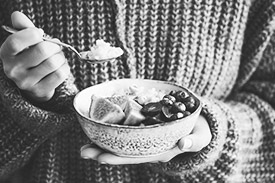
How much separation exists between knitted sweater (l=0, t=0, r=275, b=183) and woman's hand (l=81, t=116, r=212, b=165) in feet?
0.17

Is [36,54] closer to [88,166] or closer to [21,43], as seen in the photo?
[21,43]

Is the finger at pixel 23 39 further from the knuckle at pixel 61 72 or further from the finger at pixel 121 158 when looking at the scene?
the finger at pixel 121 158

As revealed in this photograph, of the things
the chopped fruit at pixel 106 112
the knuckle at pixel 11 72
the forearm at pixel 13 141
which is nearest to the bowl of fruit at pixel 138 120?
the chopped fruit at pixel 106 112

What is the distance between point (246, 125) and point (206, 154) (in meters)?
0.21

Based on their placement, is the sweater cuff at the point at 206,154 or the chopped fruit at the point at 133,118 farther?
the sweater cuff at the point at 206,154

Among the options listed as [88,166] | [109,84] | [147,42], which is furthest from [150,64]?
[88,166]

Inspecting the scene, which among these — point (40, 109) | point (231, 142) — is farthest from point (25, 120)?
point (231, 142)

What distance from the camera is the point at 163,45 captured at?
89 cm

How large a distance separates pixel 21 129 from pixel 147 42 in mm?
320

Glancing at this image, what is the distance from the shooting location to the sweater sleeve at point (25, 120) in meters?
0.74

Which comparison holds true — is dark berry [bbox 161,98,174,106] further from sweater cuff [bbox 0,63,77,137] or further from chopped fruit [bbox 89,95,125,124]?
sweater cuff [bbox 0,63,77,137]

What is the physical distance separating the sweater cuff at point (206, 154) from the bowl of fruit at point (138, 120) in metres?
0.12

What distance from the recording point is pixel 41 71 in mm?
677

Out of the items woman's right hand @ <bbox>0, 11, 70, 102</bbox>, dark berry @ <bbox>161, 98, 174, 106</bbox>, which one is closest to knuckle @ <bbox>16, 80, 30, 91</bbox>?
woman's right hand @ <bbox>0, 11, 70, 102</bbox>
